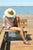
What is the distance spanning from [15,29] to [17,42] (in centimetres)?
56

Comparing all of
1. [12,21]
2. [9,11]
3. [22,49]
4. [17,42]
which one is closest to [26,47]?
[22,49]

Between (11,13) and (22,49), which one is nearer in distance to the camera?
(22,49)

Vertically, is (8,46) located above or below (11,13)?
below

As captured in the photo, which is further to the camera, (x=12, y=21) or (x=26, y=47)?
(x=12, y=21)

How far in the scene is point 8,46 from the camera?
4566mm

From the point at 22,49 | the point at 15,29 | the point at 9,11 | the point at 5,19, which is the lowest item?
the point at 22,49

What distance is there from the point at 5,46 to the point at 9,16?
1114 millimetres

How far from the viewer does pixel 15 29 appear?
4.69 m

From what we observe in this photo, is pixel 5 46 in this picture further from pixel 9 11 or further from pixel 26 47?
pixel 9 11

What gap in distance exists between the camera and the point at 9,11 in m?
4.84

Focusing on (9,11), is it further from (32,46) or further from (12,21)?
(32,46)

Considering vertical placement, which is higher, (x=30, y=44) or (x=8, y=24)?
(x=8, y=24)

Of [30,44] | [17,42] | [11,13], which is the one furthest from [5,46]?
[11,13]

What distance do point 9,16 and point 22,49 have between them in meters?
1.31
